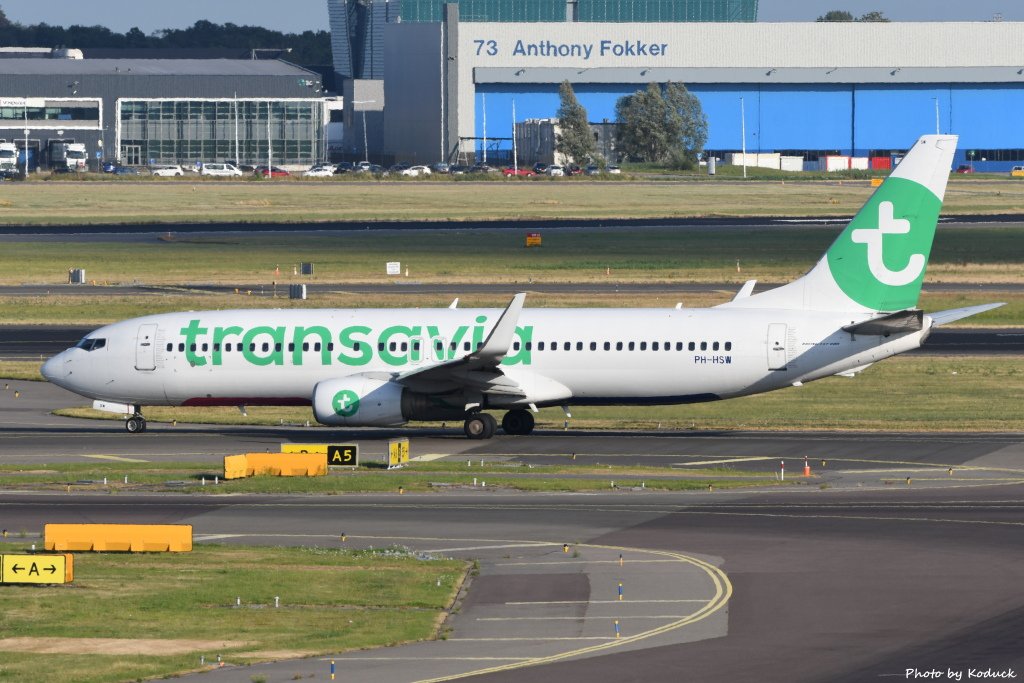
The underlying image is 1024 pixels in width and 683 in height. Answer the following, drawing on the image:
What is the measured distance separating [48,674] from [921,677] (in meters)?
12.3

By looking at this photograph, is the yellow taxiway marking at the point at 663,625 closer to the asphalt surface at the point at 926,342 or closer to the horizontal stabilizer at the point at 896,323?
the horizontal stabilizer at the point at 896,323

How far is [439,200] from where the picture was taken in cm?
16062

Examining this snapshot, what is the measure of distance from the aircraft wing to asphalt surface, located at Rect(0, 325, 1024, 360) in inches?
1059

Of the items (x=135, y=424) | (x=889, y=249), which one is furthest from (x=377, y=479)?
(x=889, y=249)

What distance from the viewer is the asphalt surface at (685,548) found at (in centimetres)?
2373

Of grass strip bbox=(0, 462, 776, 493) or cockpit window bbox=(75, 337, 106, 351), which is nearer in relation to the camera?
grass strip bbox=(0, 462, 776, 493)

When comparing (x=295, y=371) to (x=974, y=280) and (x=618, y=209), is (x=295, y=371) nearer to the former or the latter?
(x=974, y=280)

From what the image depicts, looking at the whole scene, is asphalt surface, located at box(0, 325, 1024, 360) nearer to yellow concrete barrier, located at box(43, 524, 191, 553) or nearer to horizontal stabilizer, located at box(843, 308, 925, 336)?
horizontal stabilizer, located at box(843, 308, 925, 336)

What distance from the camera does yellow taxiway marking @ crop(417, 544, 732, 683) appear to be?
23.3 metres

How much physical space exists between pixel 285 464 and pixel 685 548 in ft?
47.3

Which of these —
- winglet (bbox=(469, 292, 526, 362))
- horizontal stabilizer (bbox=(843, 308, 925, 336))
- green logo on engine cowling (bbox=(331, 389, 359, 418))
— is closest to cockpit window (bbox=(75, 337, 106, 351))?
green logo on engine cowling (bbox=(331, 389, 359, 418))

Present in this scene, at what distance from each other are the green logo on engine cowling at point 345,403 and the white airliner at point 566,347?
30mm

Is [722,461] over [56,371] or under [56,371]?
under

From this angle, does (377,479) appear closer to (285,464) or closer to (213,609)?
(285,464)
